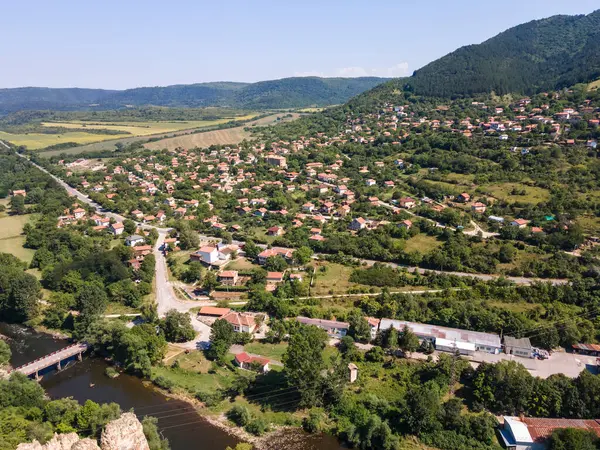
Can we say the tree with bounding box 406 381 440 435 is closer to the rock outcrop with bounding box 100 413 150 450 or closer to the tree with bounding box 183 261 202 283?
the rock outcrop with bounding box 100 413 150 450

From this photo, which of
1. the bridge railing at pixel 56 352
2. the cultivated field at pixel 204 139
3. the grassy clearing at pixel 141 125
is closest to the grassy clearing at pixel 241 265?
the bridge railing at pixel 56 352

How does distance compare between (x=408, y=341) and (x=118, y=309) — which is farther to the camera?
(x=118, y=309)

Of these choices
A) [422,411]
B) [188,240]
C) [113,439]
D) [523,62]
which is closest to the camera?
[113,439]

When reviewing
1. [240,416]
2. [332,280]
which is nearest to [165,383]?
[240,416]

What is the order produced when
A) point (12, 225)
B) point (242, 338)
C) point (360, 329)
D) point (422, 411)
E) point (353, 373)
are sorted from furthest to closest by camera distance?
1. point (12, 225)
2. point (242, 338)
3. point (360, 329)
4. point (353, 373)
5. point (422, 411)

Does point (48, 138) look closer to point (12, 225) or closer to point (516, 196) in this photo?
point (12, 225)

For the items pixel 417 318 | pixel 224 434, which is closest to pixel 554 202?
pixel 417 318

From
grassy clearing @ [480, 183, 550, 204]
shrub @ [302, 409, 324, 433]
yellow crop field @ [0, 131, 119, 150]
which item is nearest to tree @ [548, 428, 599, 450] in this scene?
shrub @ [302, 409, 324, 433]

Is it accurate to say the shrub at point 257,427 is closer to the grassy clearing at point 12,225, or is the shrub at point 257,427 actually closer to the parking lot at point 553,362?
the parking lot at point 553,362
